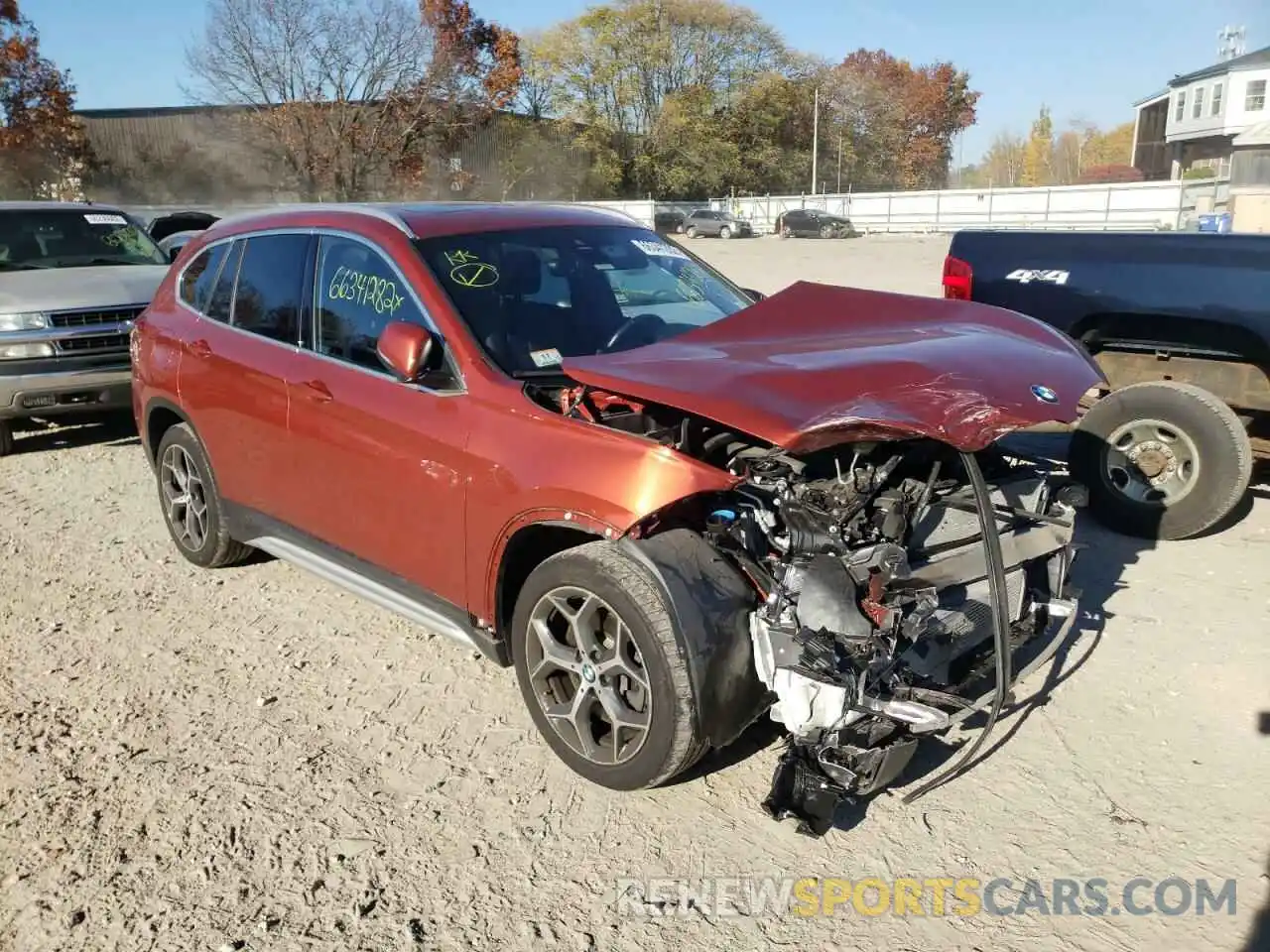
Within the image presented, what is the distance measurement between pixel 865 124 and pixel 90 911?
76841 millimetres

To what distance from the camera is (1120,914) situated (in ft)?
9.15

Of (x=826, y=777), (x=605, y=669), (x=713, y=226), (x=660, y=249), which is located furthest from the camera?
(x=713, y=226)

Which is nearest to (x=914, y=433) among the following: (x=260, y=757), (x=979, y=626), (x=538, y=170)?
(x=979, y=626)

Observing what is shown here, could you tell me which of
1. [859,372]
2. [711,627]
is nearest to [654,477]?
[711,627]

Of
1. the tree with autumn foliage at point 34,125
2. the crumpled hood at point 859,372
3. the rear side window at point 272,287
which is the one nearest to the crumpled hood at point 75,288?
the rear side window at point 272,287

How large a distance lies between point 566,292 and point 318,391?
1.13 metres

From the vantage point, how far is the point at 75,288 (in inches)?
329

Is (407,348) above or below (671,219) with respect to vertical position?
below

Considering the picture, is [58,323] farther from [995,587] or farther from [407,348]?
[995,587]

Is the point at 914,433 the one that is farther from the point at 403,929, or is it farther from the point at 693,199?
the point at 693,199

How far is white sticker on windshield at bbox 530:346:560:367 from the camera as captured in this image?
3.86 m

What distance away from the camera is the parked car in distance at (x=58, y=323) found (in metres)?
7.87

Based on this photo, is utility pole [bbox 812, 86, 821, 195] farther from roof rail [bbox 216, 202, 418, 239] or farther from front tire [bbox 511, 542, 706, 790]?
front tire [bbox 511, 542, 706, 790]

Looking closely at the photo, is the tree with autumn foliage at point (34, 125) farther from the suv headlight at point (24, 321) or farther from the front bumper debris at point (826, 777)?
the front bumper debris at point (826, 777)
